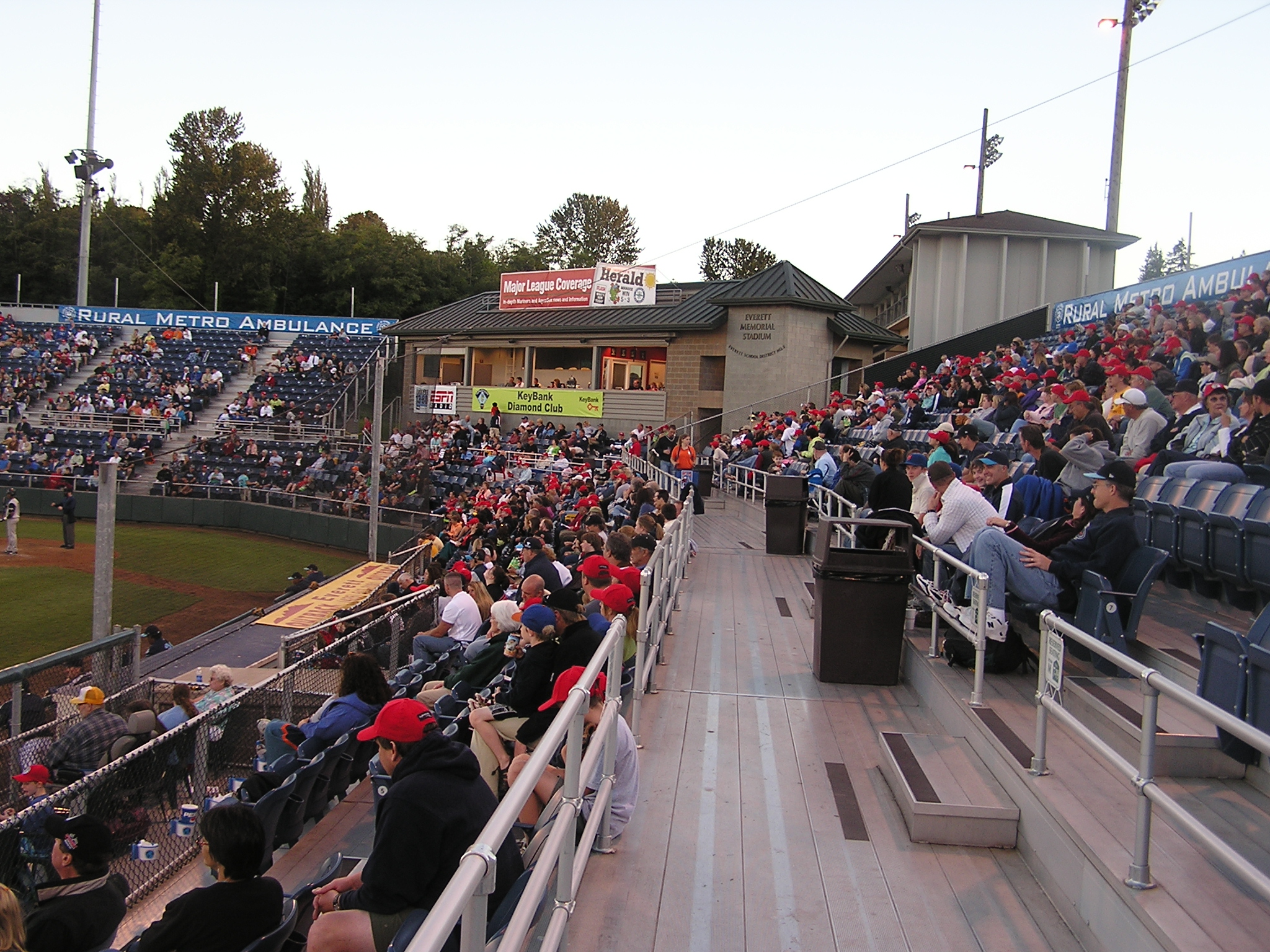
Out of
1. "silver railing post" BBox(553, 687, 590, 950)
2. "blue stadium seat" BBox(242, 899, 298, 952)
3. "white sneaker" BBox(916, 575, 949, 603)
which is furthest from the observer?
"white sneaker" BBox(916, 575, 949, 603)

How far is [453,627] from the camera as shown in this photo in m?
9.30

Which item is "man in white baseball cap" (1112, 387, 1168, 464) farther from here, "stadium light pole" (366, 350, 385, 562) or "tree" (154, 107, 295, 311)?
"tree" (154, 107, 295, 311)

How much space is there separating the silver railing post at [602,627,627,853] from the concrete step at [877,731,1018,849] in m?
1.45

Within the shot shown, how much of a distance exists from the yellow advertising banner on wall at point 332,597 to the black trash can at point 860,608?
31.3ft

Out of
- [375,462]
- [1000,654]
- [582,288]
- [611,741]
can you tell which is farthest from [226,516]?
[611,741]

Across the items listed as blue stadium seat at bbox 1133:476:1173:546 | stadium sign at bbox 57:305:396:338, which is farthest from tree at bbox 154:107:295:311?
blue stadium seat at bbox 1133:476:1173:546

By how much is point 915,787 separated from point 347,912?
269 centimetres

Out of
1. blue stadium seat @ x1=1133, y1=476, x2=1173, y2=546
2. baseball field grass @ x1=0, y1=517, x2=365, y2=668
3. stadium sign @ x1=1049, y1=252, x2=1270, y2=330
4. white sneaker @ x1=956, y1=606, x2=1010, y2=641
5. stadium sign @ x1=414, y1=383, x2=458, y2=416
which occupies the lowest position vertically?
baseball field grass @ x1=0, y1=517, x2=365, y2=668

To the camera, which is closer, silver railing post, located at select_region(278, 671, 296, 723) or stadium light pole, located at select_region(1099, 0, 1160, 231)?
silver railing post, located at select_region(278, 671, 296, 723)

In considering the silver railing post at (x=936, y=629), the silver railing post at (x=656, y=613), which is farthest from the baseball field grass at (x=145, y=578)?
the silver railing post at (x=936, y=629)

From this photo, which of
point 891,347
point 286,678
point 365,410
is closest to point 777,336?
point 891,347

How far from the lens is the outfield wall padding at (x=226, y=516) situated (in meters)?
26.4

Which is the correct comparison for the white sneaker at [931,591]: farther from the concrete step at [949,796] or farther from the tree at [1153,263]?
the tree at [1153,263]

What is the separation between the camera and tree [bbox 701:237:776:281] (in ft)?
243
